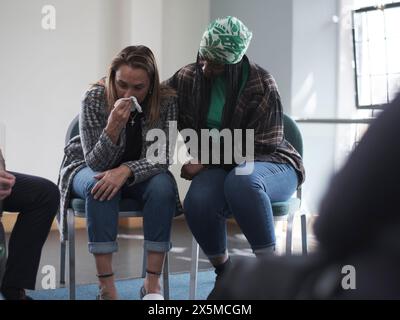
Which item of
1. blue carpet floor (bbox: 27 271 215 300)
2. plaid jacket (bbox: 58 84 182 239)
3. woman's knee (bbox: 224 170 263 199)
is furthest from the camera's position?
blue carpet floor (bbox: 27 271 215 300)

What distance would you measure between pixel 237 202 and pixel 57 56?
2240 mm

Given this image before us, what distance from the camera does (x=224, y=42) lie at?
1979 millimetres

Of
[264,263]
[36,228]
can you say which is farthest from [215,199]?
[264,263]

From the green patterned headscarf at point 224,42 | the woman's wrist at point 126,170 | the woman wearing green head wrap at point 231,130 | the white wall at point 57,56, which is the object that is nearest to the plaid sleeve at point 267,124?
the woman wearing green head wrap at point 231,130

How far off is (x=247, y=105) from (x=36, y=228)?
776 mm

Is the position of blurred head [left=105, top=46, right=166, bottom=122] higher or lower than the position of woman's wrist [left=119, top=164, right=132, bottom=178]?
higher

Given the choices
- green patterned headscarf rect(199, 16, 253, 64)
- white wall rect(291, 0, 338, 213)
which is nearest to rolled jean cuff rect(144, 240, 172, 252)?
green patterned headscarf rect(199, 16, 253, 64)

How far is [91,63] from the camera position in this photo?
3828 mm

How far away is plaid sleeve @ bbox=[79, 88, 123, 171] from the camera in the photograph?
1946 mm

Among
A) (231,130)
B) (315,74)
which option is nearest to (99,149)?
(231,130)

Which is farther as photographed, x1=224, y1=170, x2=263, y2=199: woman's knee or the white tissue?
the white tissue
